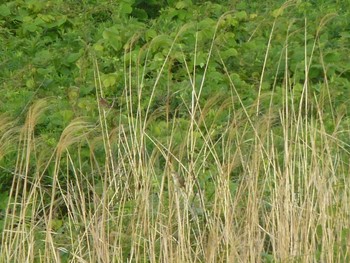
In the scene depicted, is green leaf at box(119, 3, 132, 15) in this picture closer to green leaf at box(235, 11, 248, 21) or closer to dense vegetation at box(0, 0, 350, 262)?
dense vegetation at box(0, 0, 350, 262)

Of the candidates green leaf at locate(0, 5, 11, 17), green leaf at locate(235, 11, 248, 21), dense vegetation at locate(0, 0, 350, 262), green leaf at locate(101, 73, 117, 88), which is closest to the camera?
dense vegetation at locate(0, 0, 350, 262)

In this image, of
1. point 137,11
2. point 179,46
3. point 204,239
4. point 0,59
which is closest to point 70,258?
point 204,239

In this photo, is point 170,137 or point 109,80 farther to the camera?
point 109,80

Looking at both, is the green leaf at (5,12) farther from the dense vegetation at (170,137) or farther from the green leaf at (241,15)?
the green leaf at (241,15)

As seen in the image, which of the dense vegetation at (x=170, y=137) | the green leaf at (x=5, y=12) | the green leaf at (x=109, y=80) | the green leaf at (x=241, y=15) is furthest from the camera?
the green leaf at (x=5, y=12)

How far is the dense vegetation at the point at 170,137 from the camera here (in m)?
4.70

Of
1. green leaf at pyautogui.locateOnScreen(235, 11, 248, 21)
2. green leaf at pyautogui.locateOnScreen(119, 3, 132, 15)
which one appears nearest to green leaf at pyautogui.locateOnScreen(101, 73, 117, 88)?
green leaf at pyautogui.locateOnScreen(119, 3, 132, 15)

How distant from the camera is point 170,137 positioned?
5.33 m

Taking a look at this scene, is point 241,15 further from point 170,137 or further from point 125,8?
point 170,137

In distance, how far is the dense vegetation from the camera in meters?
4.70

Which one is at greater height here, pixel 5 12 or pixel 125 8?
pixel 125 8

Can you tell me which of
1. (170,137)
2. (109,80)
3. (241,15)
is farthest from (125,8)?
(170,137)

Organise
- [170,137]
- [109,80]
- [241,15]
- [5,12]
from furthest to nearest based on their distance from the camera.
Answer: [5,12]
[241,15]
[109,80]
[170,137]

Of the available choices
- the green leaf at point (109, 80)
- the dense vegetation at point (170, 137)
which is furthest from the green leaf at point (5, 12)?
the green leaf at point (109, 80)
